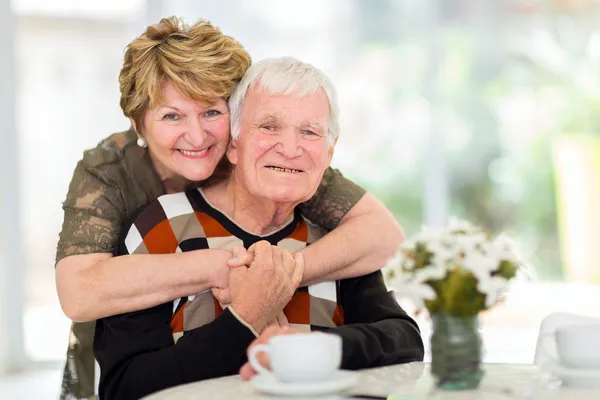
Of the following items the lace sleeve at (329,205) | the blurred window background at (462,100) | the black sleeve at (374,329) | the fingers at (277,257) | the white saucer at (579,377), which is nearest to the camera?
the white saucer at (579,377)

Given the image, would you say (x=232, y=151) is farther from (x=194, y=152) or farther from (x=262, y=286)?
(x=262, y=286)

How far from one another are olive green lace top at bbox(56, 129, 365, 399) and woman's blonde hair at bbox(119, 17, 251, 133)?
18 centimetres

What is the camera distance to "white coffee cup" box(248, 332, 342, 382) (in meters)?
1.32

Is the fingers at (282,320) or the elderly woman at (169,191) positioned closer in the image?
the elderly woman at (169,191)

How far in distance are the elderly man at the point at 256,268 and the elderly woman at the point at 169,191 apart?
5 cm

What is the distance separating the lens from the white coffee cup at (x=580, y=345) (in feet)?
4.67

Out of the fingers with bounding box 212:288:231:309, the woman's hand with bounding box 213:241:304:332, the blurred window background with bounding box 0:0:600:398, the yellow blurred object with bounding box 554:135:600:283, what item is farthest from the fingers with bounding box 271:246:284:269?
the yellow blurred object with bounding box 554:135:600:283

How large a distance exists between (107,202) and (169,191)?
18cm

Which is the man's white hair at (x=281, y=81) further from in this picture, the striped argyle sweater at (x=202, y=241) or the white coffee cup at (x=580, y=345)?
the white coffee cup at (x=580, y=345)

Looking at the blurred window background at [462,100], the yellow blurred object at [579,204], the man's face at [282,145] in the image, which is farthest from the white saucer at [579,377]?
the yellow blurred object at [579,204]

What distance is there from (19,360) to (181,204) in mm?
3814

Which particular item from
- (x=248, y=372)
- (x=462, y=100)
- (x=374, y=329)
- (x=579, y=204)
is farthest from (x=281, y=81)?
(x=579, y=204)

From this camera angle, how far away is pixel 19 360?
5.41m

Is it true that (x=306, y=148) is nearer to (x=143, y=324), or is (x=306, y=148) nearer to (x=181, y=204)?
(x=181, y=204)
